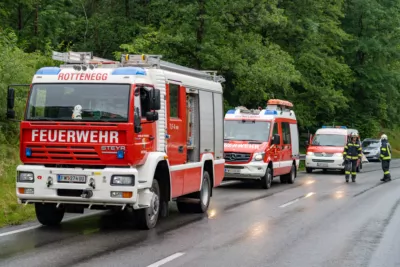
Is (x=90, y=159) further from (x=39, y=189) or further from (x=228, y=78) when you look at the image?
(x=228, y=78)

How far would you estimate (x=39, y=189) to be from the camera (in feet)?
34.7

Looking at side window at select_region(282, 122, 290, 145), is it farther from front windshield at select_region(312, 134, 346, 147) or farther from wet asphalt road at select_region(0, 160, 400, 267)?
front windshield at select_region(312, 134, 346, 147)

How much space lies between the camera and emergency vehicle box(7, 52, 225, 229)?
10.5 metres

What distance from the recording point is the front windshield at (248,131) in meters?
21.7

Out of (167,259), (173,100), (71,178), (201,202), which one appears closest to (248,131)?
(201,202)

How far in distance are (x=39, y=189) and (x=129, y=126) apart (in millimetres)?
1734

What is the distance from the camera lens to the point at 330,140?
105 ft

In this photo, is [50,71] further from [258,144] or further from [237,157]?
[258,144]

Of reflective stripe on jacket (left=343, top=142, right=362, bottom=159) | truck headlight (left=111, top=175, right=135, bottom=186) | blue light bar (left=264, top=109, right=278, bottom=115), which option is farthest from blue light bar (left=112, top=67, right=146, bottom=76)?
reflective stripe on jacket (left=343, top=142, right=362, bottom=159)

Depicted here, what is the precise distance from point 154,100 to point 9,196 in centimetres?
447

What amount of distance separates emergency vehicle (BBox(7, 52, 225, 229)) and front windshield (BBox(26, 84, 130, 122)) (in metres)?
0.02

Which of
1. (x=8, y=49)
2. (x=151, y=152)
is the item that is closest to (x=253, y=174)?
(x=8, y=49)

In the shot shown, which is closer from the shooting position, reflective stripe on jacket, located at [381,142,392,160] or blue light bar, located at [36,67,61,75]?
blue light bar, located at [36,67,61,75]

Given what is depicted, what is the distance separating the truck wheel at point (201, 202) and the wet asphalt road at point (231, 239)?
0.23 meters
